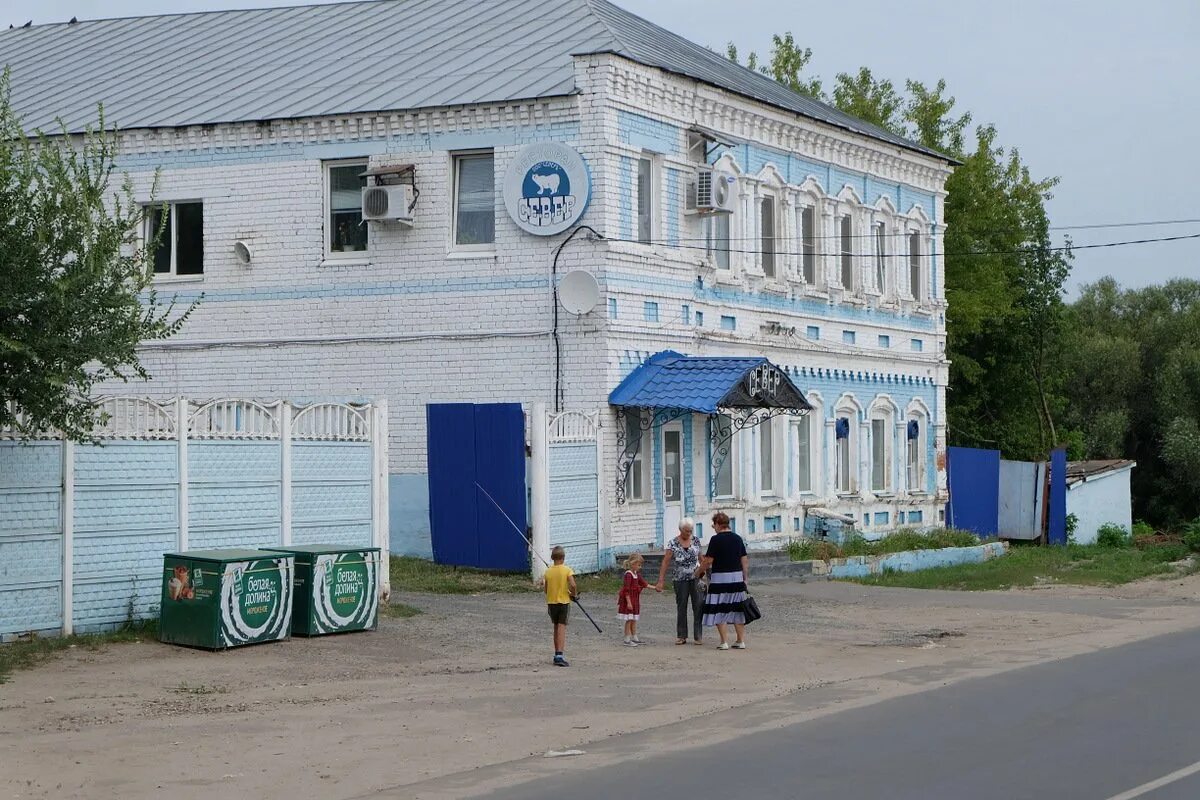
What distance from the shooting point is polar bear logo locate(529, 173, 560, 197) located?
25.0m

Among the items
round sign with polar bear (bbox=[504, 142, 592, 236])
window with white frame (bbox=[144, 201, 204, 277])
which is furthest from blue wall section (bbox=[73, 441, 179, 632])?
window with white frame (bbox=[144, 201, 204, 277])

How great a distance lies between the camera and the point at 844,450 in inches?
1294

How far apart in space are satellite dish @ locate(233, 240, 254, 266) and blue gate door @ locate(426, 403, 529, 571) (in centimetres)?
463

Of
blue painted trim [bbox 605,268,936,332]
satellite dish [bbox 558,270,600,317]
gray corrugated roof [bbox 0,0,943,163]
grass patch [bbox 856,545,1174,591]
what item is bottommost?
grass patch [bbox 856,545,1174,591]

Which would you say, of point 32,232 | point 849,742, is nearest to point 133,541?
point 32,232

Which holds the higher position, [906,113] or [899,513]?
[906,113]

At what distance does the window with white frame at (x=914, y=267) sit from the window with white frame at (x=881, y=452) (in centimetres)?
315

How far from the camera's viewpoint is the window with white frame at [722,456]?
2786cm

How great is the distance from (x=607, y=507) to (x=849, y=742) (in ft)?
43.4

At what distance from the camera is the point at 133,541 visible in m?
17.2

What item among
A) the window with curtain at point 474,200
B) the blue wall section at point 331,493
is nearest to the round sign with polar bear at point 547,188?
the window with curtain at point 474,200

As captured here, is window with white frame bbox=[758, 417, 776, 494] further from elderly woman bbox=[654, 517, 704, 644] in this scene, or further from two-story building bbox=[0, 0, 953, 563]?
elderly woman bbox=[654, 517, 704, 644]

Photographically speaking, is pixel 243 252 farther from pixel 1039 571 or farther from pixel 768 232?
pixel 1039 571

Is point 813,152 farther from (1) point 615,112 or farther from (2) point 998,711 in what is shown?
(2) point 998,711
